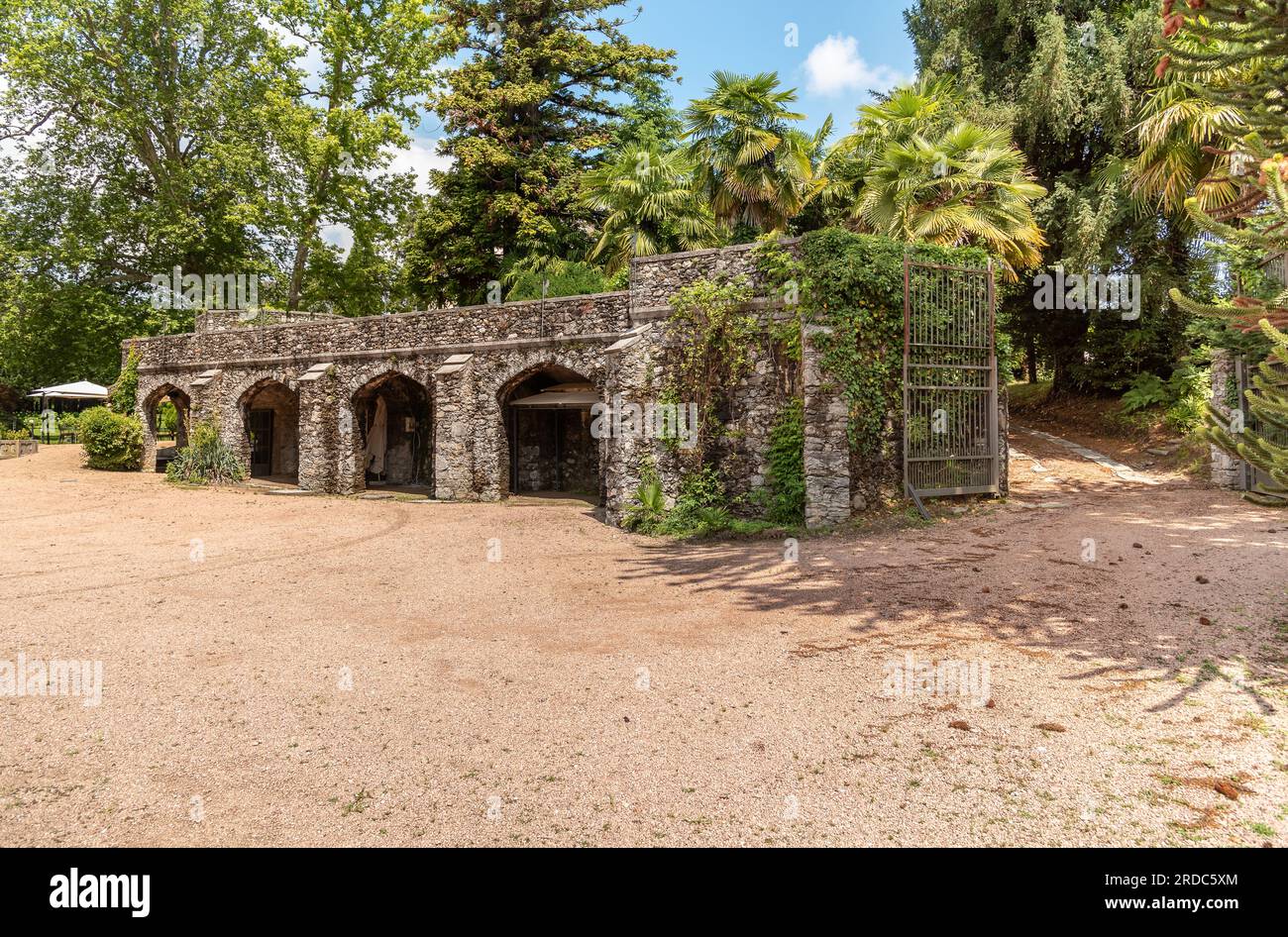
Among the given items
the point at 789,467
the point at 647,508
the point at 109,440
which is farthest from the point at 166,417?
the point at 789,467

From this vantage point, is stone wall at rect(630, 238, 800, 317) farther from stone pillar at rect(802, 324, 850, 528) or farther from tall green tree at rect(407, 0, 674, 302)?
tall green tree at rect(407, 0, 674, 302)

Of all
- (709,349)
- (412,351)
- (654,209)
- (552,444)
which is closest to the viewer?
(709,349)

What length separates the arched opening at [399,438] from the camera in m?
21.7

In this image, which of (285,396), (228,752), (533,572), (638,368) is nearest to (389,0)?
(285,396)

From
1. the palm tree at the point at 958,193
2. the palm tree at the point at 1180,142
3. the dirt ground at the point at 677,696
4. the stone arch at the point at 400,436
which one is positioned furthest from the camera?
the stone arch at the point at 400,436

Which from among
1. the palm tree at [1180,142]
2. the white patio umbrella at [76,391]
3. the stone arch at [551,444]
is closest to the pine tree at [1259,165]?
the palm tree at [1180,142]

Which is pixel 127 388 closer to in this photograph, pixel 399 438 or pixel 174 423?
pixel 174 423

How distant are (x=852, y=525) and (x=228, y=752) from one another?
9233 mm

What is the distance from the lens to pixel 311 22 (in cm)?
2853

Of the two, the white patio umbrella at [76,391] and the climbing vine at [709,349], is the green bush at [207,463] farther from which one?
the climbing vine at [709,349]

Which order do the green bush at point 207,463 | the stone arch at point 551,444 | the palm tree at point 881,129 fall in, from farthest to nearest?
the green bush at point 207,463 → the stone arch at point 551,444 → the palm tree at point 881,129

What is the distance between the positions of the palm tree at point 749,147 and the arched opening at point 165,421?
2082 cm

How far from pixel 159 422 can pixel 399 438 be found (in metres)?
10.6

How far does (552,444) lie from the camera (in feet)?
63.2
